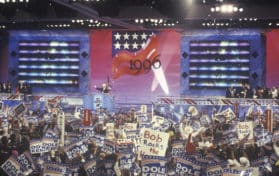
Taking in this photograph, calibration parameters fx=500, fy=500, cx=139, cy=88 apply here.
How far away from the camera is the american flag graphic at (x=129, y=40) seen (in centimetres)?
2884

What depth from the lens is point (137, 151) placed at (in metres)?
15.0

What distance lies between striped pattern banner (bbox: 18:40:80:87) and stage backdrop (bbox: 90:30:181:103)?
1185 millimetres

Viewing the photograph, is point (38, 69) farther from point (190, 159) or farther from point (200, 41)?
point (190, 159)

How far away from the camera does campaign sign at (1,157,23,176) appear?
41.1ft

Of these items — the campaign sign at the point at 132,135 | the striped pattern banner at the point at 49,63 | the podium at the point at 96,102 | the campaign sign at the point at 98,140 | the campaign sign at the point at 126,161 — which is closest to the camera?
the campaign sign at the point at 126,161

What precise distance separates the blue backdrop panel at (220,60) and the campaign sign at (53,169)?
647 inches

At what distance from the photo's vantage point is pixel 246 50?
1073 inches

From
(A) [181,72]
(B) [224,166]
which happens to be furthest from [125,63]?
(B) [224,166]

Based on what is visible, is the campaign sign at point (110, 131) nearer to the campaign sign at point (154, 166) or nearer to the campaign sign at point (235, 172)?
the campaign sign at point (154, 166)

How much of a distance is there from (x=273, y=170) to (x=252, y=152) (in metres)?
1.56

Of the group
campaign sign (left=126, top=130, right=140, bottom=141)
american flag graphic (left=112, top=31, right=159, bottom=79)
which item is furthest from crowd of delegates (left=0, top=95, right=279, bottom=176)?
american flag graphic (left=112, top=31, right=159, bottom=79)

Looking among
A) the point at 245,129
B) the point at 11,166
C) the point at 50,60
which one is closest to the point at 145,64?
the point at 50,60

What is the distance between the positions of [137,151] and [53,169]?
3.25m

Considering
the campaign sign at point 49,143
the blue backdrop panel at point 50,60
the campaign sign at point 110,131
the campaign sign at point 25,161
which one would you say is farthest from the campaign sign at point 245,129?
the blue backdrop panel at point 50,60
